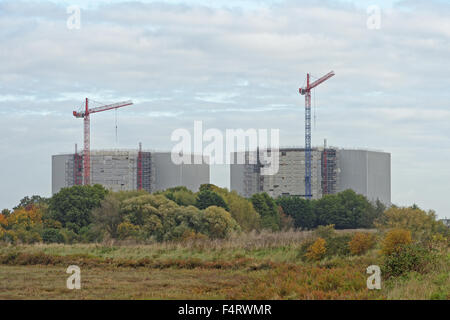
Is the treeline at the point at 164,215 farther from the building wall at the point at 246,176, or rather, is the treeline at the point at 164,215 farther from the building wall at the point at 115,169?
the building wall at the point at 115,169

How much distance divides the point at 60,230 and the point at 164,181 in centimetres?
5727

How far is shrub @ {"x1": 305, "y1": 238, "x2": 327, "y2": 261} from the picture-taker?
3414 cm

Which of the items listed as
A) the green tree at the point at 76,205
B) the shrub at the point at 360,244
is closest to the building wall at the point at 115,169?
the green tree at the point at 76,205

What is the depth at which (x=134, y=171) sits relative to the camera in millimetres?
132250

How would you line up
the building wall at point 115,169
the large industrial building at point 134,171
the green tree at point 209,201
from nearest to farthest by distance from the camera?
the green tree at point 209,201 → the building wall at point 115,169 → the large industrial building at point 134,171

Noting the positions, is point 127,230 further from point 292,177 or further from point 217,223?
point 292,177

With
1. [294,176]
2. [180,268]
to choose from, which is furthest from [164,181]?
[180,268]

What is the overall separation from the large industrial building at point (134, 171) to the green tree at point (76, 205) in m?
45.5

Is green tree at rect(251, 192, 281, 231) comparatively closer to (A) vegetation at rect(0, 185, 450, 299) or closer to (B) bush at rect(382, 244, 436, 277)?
(A) vegetation at rect(0, 185, 450, 299)

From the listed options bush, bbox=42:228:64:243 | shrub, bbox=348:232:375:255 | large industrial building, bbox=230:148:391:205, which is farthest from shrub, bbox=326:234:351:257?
large industrial building, bbox=230:148:391:205

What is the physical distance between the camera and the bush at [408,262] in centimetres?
2406

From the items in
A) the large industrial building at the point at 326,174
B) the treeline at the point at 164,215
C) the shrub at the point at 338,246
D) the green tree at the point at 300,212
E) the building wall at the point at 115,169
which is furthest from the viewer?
the building wall at the point at 115,169
